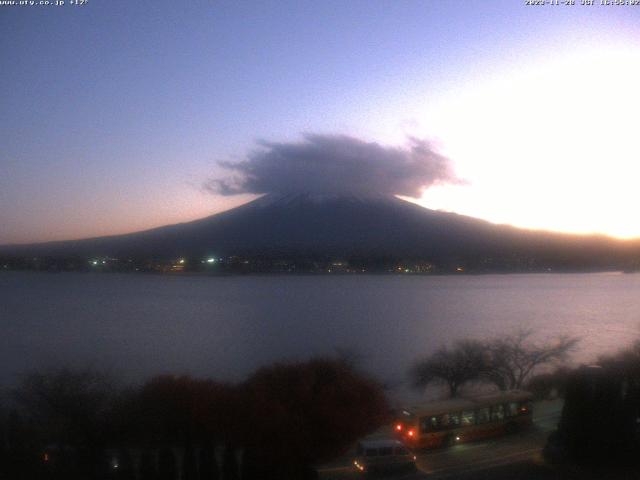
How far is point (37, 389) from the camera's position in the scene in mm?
4930

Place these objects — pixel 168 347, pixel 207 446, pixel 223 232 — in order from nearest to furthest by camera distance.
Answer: pixel 207 446
pixel 168 347
pixel 223 232

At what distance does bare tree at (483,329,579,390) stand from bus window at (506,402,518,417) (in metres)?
1.92

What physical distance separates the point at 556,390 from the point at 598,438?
3.05 meters

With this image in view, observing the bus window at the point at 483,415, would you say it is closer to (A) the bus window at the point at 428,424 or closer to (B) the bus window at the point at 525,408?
(B) the bus window at the point at 525,408

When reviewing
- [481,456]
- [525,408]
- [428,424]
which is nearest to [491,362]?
[525,408]

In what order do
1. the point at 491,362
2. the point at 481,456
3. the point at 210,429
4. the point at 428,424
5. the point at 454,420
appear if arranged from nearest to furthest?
the point at 210,429 < the point at 481,456 < the point at 428,424 < the point at 454,420 < the point at 491,362

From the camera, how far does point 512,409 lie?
4699 millimetres

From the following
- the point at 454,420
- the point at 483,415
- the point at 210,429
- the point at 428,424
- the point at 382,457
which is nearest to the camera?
the point at 210,429

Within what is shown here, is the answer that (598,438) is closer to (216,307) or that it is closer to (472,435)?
(472,435)

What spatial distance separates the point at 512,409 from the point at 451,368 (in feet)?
6.32

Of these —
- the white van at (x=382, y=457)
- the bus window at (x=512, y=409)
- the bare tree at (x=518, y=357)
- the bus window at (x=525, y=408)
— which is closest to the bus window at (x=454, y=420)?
the bus window at (x=512, y=409)

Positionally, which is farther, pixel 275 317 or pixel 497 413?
pixel 275 317

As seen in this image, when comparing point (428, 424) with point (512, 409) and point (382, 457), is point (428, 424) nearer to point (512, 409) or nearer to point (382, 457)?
point (512, 409)

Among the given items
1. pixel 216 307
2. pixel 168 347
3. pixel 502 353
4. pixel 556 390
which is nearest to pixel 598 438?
pixel 556 390
